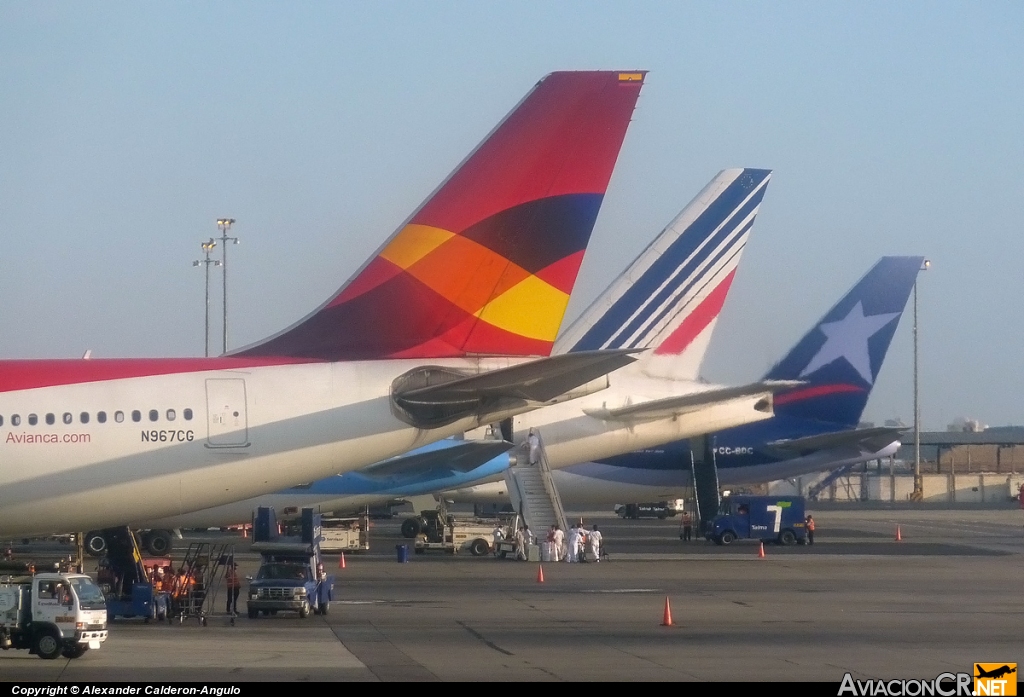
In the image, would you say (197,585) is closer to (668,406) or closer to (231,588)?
(231,588)

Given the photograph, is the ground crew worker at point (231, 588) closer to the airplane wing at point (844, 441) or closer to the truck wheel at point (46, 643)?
the truck wheel at point (46, 643)

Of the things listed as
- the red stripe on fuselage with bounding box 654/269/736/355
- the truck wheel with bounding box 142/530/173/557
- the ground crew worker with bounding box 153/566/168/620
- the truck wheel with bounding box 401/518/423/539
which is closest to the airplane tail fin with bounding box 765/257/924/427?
the red stripe on fuselage with bounding box 654/269/736/355

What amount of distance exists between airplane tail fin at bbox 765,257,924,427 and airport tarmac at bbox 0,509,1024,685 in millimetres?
10515

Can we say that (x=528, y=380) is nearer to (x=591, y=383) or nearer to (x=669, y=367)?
(x=591, y=383)

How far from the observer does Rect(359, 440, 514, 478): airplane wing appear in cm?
4416

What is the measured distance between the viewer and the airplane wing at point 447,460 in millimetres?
44156

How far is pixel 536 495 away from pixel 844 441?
1467 centimetres

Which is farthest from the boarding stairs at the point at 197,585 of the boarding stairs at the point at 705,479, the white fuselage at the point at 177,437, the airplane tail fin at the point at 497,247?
the boarding stairs at the point at 705,479

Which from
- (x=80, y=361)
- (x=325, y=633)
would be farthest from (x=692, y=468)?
(x=80, y=361)

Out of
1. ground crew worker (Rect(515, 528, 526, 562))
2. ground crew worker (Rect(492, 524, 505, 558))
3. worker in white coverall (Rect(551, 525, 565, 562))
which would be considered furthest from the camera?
ground crew worker (Rect(492, 524, 505, 558))

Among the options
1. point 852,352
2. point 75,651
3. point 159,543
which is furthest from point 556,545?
point 75,651

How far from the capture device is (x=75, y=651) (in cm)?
1931

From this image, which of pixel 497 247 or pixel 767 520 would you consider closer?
pixel 497 247

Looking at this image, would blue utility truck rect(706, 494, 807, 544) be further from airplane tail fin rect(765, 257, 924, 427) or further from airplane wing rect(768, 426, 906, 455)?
airplane tail fin rect(765, 257, 924, 427)
